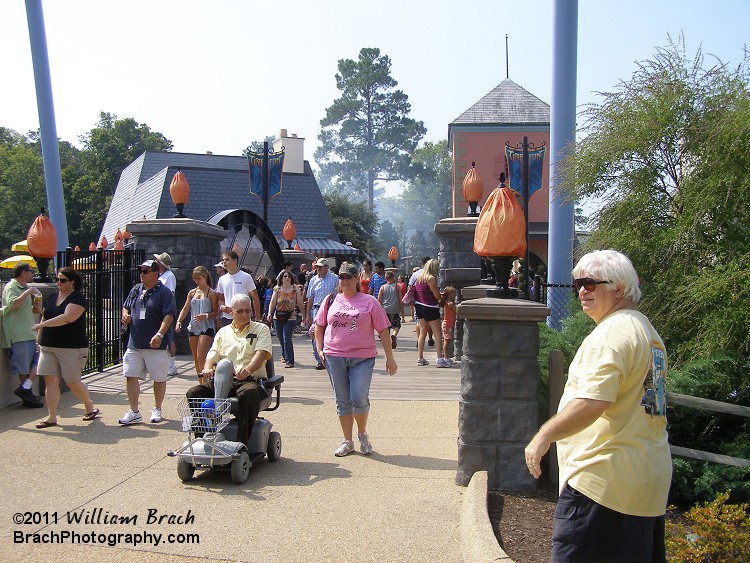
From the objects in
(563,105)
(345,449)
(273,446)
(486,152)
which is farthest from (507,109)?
(273,446)

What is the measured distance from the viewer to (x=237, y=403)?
5.71 m

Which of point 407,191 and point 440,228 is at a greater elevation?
point 407,191

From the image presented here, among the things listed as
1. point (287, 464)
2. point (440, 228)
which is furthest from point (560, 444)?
point (440, 228)

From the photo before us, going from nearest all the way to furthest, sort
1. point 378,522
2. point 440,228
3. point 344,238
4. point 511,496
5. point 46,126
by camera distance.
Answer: point 378,522 → point 511,496 → point 440,228 → point 46,126 → point 344,238

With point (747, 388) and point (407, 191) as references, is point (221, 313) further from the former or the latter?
point (407, 191)

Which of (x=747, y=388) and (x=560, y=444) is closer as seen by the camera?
(x=560, y=444)

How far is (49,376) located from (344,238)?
42.2 metres

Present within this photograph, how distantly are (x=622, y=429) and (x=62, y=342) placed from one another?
6.20 m

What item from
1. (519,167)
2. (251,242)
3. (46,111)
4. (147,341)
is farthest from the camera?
(251,242)

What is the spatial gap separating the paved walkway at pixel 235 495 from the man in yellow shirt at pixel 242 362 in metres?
0.54

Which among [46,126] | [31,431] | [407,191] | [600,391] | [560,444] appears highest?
[407,191]

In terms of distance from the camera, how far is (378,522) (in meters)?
4.71

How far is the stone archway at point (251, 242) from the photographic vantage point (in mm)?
17562

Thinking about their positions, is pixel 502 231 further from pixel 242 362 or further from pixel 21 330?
pixel 21 330
